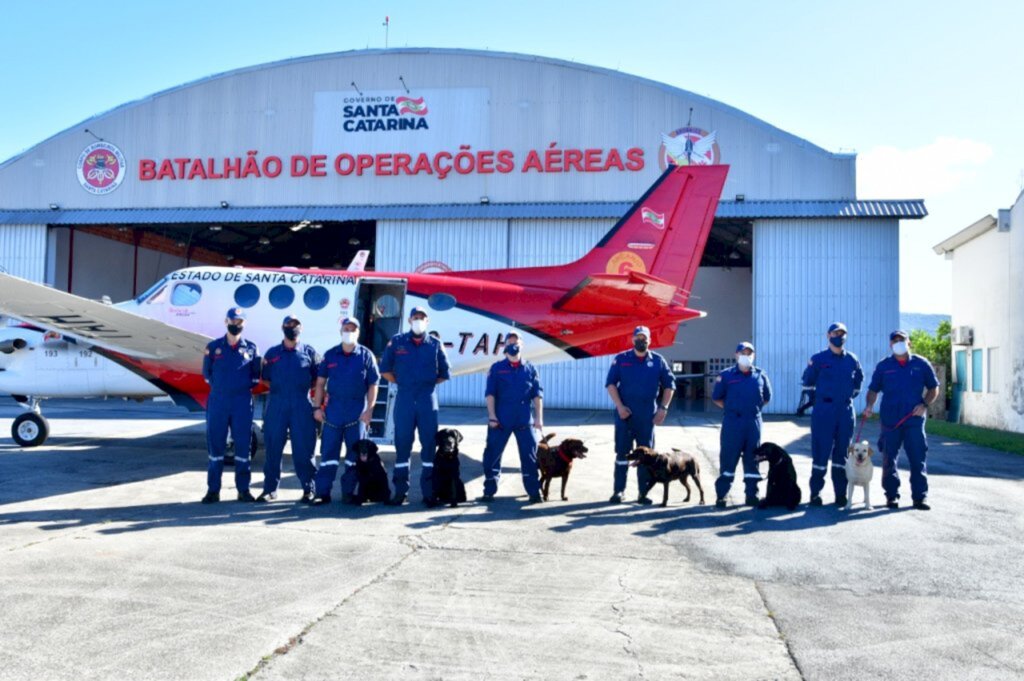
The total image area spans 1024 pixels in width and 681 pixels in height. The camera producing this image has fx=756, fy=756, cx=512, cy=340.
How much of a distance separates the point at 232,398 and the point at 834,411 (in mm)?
7096

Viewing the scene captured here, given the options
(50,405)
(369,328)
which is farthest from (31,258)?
(369,328)

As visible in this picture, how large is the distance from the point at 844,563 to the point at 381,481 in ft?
15.7

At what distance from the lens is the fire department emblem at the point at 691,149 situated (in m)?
25.6

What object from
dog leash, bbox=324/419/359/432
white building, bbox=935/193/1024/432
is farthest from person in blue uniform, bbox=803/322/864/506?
white building, bbox=935/193/1024/432

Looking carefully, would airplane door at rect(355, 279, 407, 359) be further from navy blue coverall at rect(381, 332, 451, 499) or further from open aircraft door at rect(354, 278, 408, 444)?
navy blue coverall at rect(381, 332, 451, 499)

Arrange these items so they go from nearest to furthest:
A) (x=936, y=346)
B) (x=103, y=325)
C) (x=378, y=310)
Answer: (x=103, y=325), (x=378, y=310), (x=936, y=346)

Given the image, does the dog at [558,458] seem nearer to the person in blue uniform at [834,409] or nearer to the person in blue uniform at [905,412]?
the person in blue uniform at [834,409]

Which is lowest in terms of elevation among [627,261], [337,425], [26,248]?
[337,425]

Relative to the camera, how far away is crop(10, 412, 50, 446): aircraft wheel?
12.7 metres

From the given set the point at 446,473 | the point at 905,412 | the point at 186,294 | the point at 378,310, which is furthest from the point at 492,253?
the point at 905,412

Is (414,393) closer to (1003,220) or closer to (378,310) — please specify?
(378,310)

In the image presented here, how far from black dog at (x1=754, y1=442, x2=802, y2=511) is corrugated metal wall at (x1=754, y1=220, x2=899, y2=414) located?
1731 centimetres

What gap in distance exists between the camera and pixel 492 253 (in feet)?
86.5

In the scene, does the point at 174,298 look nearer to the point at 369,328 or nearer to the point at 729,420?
the point at 369,328
